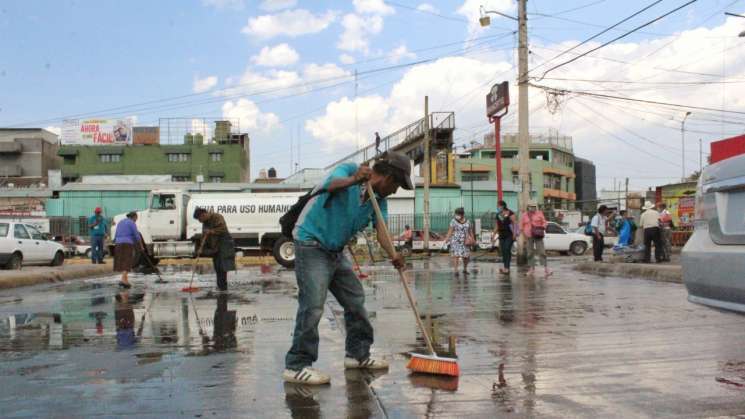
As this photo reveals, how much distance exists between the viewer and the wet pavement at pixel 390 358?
396cm

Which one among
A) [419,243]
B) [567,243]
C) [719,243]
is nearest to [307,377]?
[719,243]

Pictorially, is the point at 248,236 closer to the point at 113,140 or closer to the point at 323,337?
the point at 323,337

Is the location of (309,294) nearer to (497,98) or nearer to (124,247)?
(124,247)

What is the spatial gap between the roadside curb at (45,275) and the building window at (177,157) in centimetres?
4712

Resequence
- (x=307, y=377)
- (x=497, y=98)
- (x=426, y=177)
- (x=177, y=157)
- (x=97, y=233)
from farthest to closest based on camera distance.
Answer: (x=177, y=157), (x=426, y=177), (x=497, y=98), (x=97, y=233), (x=307, y=377)

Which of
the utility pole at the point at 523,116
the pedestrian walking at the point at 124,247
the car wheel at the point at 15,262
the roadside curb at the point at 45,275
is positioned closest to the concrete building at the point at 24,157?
the car wheel at the point at 15,262

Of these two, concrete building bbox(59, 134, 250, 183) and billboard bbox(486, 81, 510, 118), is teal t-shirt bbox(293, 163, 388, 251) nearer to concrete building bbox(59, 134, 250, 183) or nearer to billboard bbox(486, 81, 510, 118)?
billboard bbox(486, 81, 510, 118)

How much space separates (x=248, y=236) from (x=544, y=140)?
58234mm

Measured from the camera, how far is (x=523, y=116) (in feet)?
67.8

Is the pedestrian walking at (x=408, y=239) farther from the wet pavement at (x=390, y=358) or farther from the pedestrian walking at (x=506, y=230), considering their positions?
the wet pavement at (x=390, y=358)


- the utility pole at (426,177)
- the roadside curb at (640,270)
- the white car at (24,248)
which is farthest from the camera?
the utility pole at (426,177)

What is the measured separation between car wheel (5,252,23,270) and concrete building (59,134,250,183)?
43648mm

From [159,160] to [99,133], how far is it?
279 inches

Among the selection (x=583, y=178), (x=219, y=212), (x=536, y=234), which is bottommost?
(x=536, y=234)
